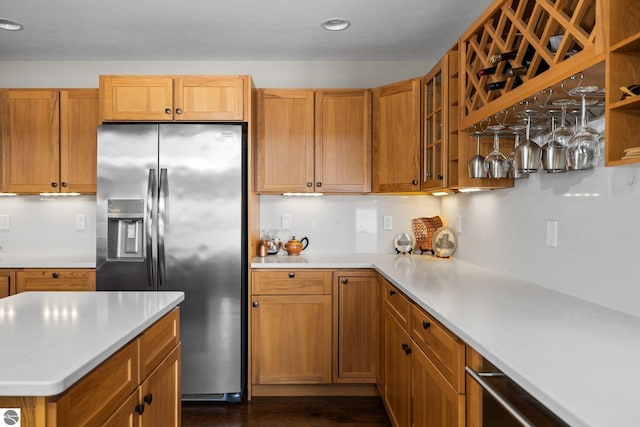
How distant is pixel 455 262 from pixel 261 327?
142cm

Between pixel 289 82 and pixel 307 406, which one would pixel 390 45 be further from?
pixel 307 406

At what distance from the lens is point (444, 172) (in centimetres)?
267

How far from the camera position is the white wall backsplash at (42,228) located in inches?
153

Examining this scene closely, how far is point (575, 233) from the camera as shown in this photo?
77.6 inches

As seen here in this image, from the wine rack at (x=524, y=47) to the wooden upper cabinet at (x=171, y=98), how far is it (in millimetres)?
1630

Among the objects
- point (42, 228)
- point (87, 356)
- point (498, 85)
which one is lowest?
point (87, 356)

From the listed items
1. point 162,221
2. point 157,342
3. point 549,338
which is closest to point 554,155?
point 549,338

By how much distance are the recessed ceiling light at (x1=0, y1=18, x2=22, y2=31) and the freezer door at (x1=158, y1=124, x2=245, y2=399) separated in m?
1.15

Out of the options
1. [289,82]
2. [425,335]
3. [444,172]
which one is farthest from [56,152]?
[425,335]

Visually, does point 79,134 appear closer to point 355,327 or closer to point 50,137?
point 50,137

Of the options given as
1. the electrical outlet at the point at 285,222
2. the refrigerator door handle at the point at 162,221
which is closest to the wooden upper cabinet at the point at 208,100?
the refrigerator door handle at the point at 162,221

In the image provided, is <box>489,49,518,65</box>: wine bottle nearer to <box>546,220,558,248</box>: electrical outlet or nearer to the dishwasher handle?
<box>546,220,558,248</box>: electrical outlet

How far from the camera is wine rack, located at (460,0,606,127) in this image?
1401mm

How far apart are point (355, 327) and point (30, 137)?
283 centimetres
